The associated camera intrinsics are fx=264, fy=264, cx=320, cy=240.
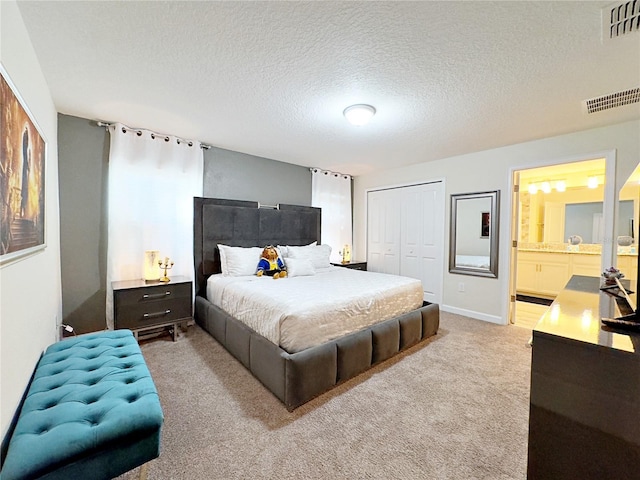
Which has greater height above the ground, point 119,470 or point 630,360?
point 630,360

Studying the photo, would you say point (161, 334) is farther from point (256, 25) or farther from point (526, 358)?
point (526, 358)

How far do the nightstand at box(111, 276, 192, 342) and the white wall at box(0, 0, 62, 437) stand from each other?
505 millimetres

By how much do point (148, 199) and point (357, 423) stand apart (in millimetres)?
3236

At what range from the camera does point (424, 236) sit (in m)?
4.57

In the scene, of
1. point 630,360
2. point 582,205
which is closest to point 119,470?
point 630,360

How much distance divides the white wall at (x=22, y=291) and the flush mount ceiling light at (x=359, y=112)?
2.20m

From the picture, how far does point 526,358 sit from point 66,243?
4.92 m

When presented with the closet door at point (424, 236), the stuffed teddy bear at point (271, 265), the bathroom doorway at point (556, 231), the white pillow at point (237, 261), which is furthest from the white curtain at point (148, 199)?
the bathroom doorway at point (556, 231)

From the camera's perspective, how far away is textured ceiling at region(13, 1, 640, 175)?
4.84 ft

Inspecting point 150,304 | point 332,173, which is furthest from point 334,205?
point 150,304

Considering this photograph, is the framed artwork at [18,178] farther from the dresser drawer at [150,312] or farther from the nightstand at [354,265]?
the nightstand at [354,265]

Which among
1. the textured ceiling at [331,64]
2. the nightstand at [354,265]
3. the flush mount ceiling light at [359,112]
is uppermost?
the textured ceiling at [331,64]

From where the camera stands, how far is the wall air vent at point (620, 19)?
1406 millimetres

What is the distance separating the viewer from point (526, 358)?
2.64 metres
